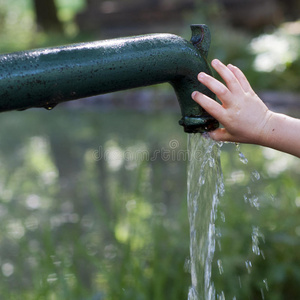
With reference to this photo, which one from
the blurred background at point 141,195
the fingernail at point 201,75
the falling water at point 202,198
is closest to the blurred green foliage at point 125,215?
the blurred background at point 141,195

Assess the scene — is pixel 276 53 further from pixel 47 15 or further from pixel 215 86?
pixel 47 15

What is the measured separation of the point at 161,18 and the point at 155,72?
9244 millimetres

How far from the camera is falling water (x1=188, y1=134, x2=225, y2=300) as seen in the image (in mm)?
1335

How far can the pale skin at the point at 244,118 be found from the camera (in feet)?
3.85

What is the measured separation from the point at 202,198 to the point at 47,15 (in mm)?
12076

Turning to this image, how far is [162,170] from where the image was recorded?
420 centimetres

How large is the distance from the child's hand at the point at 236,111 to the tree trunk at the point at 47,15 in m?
12.0

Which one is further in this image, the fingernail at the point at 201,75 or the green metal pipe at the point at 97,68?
the fingernail at the point at 201,75

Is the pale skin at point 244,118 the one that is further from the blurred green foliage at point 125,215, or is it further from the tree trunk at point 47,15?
the tree trunk at point 47,15

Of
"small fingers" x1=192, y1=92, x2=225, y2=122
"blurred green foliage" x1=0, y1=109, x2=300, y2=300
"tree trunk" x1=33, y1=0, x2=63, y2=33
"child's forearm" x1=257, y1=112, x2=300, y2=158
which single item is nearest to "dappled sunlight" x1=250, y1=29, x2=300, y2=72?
"blurred green foliage" x1=0, y1=109, x2=300, y2=300

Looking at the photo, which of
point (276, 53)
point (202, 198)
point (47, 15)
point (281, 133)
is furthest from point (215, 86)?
point (47, 15)

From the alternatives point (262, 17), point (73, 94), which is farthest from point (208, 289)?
point (262, 17)

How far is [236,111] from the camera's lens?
1.20m

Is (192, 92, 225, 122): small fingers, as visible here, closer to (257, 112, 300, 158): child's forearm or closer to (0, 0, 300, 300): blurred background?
(257, 112, 300, 158): child's forearm
